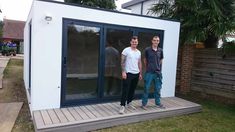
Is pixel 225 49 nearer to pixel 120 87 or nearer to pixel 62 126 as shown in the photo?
pixel 120 87

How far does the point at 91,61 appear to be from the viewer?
5.71 meters

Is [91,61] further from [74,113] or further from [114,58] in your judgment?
[74,113]

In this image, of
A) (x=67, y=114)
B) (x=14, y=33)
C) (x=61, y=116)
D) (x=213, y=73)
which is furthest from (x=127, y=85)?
(x=14, y=33)

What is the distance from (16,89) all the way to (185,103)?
5.71m

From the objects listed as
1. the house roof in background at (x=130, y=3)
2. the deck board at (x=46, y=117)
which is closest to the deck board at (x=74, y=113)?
the deck board at (x=46, y=117)

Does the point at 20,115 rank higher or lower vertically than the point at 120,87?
lower

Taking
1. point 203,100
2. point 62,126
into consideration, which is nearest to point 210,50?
point 203,100

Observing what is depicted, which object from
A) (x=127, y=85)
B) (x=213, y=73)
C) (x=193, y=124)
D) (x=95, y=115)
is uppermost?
(x=213, y=73)

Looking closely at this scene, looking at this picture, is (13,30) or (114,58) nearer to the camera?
(114,58)

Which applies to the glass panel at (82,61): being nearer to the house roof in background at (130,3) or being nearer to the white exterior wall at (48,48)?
the white exterior wall at (48,48)

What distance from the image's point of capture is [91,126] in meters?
4.66

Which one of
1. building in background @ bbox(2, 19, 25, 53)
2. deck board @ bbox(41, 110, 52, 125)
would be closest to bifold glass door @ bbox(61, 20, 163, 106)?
deck board @ bbox(41, 110, 52, 125)

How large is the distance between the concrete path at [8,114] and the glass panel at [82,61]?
1.27 m

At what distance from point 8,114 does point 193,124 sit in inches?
167
